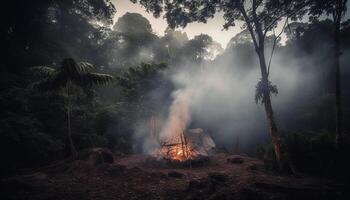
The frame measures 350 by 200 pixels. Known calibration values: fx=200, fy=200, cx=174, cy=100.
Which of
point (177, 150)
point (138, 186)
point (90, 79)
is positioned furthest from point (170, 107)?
point (138, 186)

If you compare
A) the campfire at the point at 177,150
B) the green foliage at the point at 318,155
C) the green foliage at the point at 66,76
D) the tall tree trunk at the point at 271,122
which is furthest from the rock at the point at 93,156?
the green foliage at the point at 318,155

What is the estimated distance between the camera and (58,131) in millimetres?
15680

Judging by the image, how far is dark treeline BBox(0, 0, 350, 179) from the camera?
40.1ft

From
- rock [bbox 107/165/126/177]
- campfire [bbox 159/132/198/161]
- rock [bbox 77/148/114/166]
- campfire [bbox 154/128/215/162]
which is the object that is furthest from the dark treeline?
campfire [bbox 159/132/198/161]

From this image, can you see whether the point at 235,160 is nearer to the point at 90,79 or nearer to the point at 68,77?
the point at 90,79

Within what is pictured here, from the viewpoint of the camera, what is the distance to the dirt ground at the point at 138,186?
748 centimetres

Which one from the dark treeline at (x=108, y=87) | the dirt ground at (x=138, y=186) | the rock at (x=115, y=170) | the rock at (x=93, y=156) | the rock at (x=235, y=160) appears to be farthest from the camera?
the rock at (x=235, y=160)

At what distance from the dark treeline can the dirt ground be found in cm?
299

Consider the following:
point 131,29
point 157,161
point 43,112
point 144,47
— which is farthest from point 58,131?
point 131,29

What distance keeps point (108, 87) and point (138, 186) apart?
89.6ft

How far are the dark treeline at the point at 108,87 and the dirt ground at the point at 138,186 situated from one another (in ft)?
9.81

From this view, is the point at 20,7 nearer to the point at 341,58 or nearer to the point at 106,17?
the point at 106,17

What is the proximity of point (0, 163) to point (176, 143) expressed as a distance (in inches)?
465

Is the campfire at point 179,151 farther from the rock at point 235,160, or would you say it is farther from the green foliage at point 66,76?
the green foliage at point 66,76
